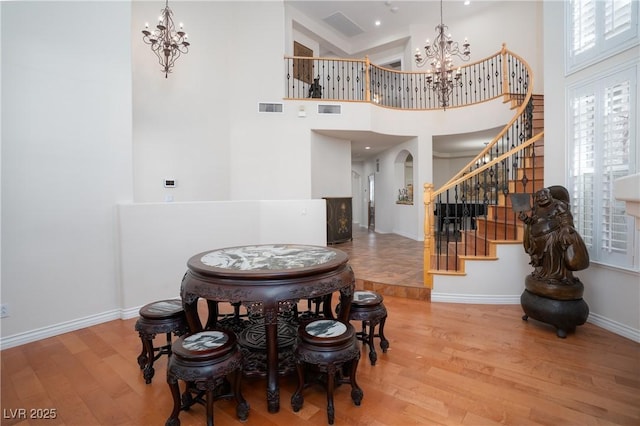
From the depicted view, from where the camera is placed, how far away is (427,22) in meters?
8.46

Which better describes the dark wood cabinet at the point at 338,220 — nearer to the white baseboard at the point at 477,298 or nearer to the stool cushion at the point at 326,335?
the white baseboard at the point at 477,298

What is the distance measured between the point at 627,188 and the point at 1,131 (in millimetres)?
4242

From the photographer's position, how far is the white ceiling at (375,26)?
765cm

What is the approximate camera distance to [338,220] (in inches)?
294

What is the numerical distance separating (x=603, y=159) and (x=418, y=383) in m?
2.76

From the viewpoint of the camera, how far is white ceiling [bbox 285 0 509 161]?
301 inches

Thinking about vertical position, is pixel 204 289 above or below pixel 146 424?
above

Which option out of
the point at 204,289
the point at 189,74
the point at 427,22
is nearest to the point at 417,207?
the point at 427,22

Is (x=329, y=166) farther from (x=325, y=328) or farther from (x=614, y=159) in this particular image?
(x=325, y=328)

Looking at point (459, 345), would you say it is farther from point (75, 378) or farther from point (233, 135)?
point (233, 135)

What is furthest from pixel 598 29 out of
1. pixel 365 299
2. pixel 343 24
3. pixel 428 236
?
pixel 343 24

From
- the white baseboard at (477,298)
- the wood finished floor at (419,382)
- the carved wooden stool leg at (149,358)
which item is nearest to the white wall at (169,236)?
the wood finished floor at (419,382)

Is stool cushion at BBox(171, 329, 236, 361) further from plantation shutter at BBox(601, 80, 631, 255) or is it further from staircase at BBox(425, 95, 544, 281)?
plantation shutter at BBox(601, 80, 631, 255)

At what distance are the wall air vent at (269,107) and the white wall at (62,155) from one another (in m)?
2.97
